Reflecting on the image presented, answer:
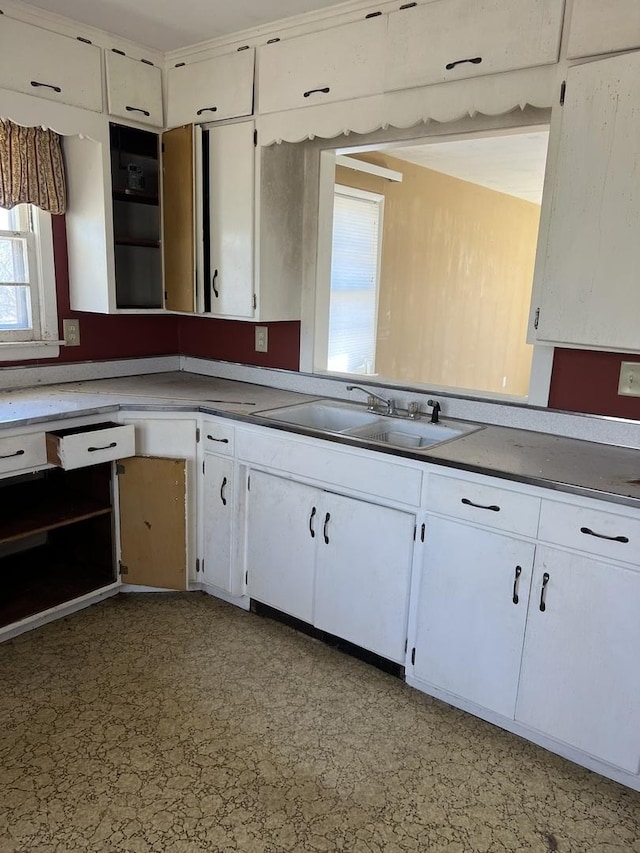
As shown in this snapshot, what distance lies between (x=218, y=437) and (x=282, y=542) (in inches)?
20.8

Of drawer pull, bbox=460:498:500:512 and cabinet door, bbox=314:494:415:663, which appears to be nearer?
drawer pull, bbox=460:498:500:512

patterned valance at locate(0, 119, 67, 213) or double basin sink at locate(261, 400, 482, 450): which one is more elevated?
patterned valance at locate(0, 119, 67, 213)

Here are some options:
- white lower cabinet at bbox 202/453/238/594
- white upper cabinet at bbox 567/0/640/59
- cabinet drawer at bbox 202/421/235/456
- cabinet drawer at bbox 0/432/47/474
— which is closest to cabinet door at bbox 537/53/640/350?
white upper cabinet at bbox 567/0/640/59

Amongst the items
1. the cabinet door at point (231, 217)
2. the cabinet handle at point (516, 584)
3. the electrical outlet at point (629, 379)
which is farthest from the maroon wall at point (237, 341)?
the cabinet handle at point (516, 584)

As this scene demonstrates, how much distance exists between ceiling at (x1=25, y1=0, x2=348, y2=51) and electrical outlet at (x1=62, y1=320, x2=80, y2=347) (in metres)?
1.29

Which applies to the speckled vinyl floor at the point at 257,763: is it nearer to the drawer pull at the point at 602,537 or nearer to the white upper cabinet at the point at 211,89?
the drawer pull at the point at 602,537

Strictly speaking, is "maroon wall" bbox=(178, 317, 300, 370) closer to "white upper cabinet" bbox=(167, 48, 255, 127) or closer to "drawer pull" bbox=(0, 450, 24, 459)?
"white upper cabinet" bbox=(167, 48, 255, 127)

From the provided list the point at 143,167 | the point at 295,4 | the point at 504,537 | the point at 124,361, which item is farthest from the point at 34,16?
the point at 504,537

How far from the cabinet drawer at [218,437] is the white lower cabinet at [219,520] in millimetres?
32

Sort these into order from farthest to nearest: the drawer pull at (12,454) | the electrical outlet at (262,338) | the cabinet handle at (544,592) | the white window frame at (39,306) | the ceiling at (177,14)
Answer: the electrical outlet at (262,338)
the white window frame at (39,306)
the ceiling at (177,14)
the drawer pull at (12,454)
the cabinet handle at (544,592)

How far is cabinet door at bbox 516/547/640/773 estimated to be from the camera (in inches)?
69.1

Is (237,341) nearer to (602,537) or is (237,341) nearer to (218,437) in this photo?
(218,437)

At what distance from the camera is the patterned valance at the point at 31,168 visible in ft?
8.86

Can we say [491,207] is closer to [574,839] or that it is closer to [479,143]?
[479,143]
